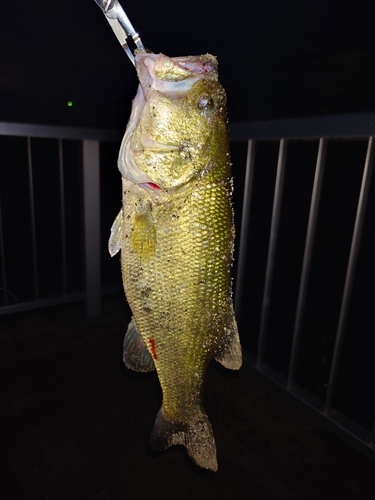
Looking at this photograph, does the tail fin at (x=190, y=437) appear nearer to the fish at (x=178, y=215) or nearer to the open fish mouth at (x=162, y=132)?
the fish at (x=178, y=215)

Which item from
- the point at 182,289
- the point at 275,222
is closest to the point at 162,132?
the point at 182,289

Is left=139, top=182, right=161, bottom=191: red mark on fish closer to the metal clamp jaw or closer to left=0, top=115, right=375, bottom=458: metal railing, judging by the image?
the metal clamp jaw

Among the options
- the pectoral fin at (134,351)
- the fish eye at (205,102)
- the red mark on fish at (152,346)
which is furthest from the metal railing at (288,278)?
the fish eye at (205,102)

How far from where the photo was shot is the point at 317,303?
31.2 ft

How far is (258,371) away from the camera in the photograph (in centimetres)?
337

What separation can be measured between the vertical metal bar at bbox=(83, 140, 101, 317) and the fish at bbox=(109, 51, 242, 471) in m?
2.94

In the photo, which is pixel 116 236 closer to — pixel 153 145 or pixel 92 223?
pixel 153 145

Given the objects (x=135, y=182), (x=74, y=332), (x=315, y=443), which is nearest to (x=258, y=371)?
(x=315, y=443)

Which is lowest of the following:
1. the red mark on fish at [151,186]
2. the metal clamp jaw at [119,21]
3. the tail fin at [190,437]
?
the tail fin at [190,437]

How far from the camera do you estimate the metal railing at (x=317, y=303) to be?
237 cm

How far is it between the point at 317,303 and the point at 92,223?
7383mm

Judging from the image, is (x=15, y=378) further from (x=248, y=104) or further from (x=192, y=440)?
(x=248, y=104)

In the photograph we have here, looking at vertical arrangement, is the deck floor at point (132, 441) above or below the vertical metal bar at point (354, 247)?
below

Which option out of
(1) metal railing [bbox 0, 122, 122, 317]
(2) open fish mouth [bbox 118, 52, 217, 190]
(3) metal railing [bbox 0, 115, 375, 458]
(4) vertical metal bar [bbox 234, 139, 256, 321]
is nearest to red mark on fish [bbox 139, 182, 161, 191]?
(2) open fish mouth [bbox 118, 52, 217, 190]
